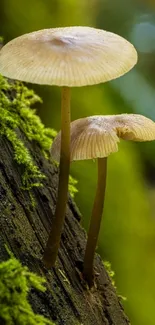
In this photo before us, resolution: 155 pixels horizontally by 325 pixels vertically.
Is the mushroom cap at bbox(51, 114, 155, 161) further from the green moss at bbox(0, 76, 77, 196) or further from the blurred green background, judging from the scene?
the blurred green background

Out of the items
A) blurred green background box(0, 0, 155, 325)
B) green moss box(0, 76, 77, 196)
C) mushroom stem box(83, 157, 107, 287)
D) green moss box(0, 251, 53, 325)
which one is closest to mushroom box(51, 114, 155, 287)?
mushroom stem box(83, 157, 107, 287)

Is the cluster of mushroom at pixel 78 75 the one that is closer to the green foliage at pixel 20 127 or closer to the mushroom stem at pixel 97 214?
the mushroom stem at pixel 97 214

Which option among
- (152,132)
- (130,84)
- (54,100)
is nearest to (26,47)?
(152,132)

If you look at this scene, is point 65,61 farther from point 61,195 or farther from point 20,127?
point 20,127

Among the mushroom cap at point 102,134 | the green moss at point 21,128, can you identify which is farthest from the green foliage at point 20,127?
the mushroom cap at point 102,134

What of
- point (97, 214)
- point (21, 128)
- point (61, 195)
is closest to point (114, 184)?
point (21, 128)

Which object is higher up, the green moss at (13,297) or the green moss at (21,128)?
the green moss at (21,128)

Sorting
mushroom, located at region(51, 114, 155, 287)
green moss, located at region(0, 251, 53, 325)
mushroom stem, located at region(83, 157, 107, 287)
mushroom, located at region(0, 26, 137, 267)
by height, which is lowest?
green moss, located at region(0, 251, 53, 325)
